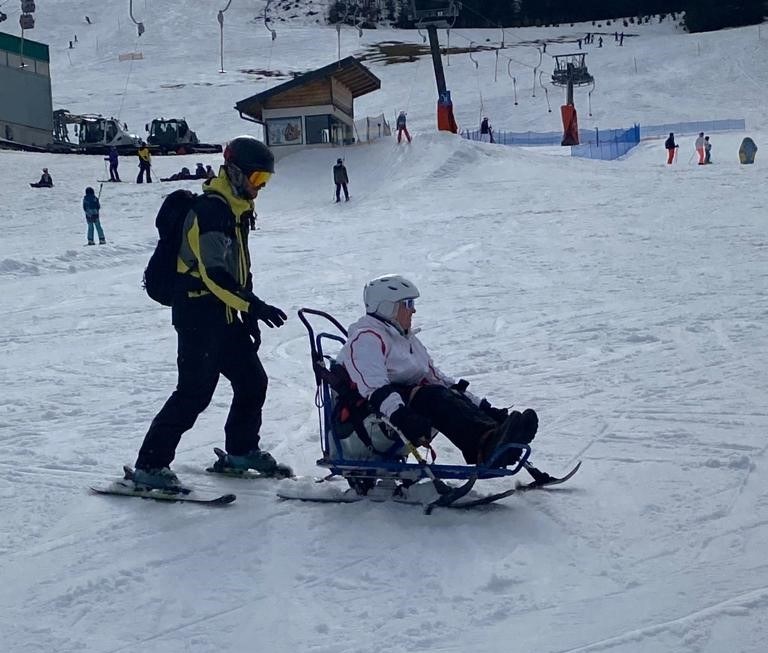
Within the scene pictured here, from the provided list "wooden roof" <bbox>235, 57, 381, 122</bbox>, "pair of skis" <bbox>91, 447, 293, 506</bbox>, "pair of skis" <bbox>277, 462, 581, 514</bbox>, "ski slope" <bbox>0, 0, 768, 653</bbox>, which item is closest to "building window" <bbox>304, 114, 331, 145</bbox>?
"wooden roof" <bbox>235, 57, 381, 122</bbox>

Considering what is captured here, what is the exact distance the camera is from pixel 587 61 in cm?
5859

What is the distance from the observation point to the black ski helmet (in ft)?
16.3

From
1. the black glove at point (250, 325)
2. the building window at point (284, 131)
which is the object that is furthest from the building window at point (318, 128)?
the black glove at point (250, 325)

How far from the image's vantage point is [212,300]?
5035 millimetres

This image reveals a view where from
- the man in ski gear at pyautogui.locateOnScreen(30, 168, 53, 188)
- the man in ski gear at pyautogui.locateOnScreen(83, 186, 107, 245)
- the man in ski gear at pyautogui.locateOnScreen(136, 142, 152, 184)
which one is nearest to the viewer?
the man in ski gear at pyautogui.locateOnScreen(83, 186, 107, 245)

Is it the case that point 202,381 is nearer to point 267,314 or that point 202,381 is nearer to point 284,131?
point 267,314

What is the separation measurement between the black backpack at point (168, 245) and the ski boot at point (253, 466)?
0.99m

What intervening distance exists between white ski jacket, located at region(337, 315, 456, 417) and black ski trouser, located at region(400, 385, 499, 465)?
0.43 feet

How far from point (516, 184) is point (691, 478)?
1882 cm

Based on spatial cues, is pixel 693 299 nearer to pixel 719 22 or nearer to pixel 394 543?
pixel 394 543

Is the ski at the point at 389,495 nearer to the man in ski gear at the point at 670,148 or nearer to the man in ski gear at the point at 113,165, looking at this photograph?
the man in ski gear at the point at 113,165

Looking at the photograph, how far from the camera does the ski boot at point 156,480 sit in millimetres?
5098

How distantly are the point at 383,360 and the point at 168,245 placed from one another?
1162mm

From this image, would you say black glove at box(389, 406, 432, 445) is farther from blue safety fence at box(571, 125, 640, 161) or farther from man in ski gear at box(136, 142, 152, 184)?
blue safety fence at box(571, 125, 640, 161)
